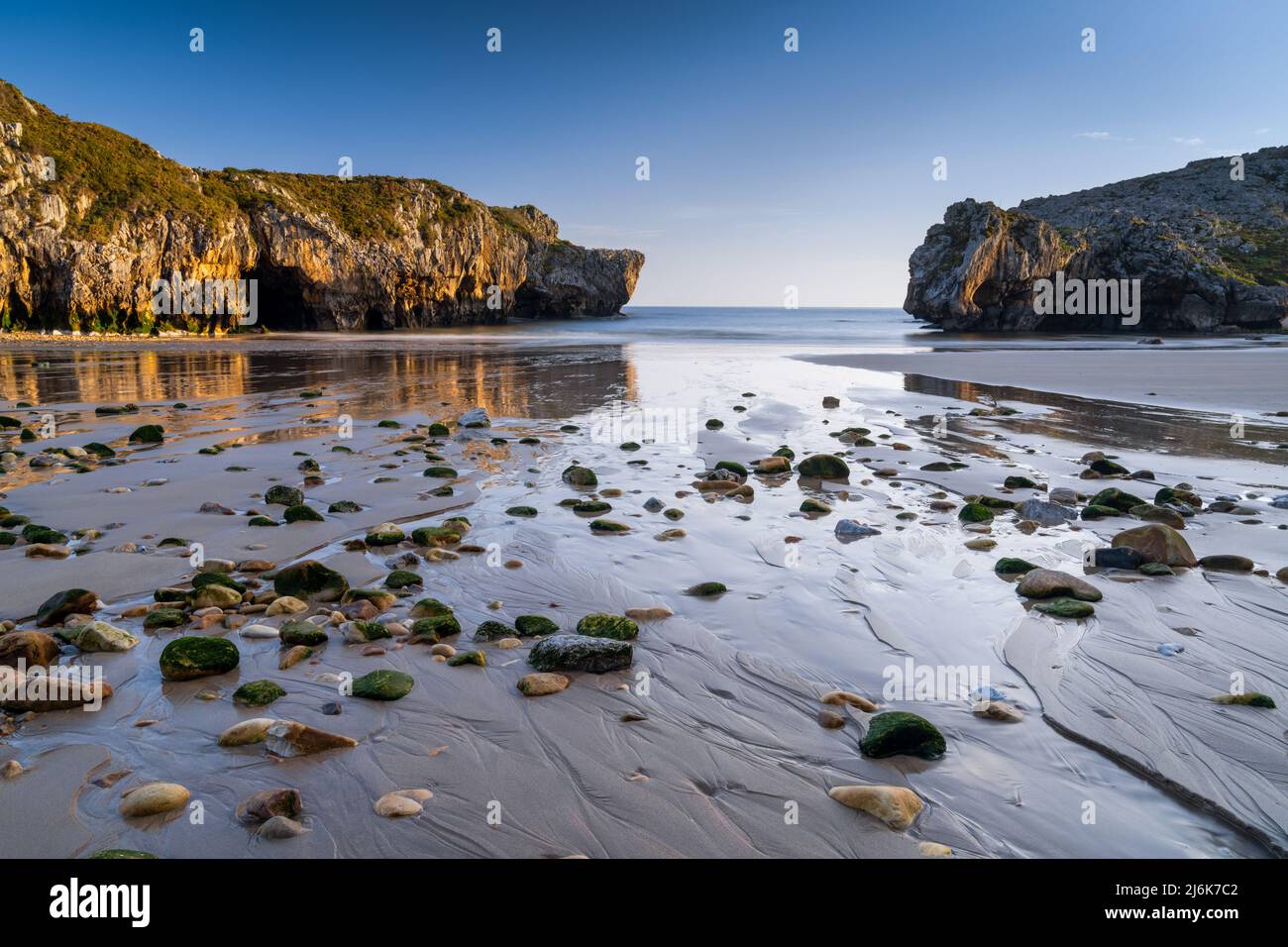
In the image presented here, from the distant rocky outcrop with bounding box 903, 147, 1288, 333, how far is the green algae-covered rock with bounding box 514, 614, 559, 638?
57.4 m

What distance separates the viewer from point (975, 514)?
19.8 feet

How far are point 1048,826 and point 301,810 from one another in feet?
8.06

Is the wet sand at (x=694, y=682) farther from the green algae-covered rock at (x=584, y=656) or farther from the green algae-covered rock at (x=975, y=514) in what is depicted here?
the green algae-covered rock at (x=975, y=514)

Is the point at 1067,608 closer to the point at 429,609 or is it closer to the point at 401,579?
the point at 429,609

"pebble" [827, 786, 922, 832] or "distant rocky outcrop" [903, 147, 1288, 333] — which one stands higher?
"distant rocky outcrop" [903, 147, 1288, 333]

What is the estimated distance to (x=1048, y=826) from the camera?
2.33m

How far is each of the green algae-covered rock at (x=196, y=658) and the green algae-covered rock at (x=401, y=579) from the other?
116 centimetres

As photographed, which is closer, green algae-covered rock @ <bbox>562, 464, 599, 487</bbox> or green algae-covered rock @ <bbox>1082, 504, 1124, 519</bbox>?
green algae-covered rock @ <bbox>1082, 504, 1124, 519</bbox>

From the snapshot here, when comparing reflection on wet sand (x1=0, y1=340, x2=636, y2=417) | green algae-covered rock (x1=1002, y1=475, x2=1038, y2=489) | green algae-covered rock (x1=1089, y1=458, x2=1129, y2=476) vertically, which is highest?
reflection on wet sand (x1=0, y1=340, x2=636, y2=417)

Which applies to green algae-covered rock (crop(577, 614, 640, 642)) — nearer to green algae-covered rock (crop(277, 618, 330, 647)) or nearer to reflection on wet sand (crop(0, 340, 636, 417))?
green algae-covered rock (crop(277, 618, 330, 647))

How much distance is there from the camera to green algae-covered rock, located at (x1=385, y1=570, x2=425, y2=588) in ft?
14.7

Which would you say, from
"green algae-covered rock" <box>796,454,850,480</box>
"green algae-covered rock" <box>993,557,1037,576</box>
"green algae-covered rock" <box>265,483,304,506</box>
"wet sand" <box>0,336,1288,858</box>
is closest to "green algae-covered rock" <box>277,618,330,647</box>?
"wet sand" <box>0,336,1288,858</box>
